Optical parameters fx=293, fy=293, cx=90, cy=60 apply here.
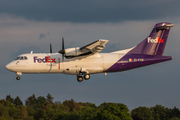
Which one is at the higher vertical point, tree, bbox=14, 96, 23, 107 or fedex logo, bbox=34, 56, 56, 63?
fedex logo, bbox=34, 56, 56, 63

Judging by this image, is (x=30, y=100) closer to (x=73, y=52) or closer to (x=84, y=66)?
(x=84, y=66)

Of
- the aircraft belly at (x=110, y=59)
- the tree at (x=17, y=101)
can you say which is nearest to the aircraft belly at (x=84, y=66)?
the aircraft belly at (x=110, y=59)

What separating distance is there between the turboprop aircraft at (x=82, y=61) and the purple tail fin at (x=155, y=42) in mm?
548

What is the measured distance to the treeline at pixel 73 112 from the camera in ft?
193

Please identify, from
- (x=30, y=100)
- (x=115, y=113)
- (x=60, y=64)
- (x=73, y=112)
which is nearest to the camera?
(x=60, y=64)

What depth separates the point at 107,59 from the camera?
39.2 meters

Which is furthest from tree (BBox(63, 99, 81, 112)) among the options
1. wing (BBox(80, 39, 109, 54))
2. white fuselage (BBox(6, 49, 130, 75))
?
wing (BBox(80, 39, 109, 54))

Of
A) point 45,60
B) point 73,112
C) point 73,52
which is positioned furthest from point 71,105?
point 73,52

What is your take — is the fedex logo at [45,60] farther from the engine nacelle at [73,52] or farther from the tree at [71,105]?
the tree at [71,105]

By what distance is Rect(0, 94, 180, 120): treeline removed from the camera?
58.8 meters

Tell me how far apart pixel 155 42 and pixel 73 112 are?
5717cm

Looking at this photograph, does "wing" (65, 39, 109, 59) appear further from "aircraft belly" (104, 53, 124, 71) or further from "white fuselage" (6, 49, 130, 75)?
"aircraft belly" (104, 53, 124, 71)

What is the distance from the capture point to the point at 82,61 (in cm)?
3875

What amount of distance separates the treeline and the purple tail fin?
62.5ft
